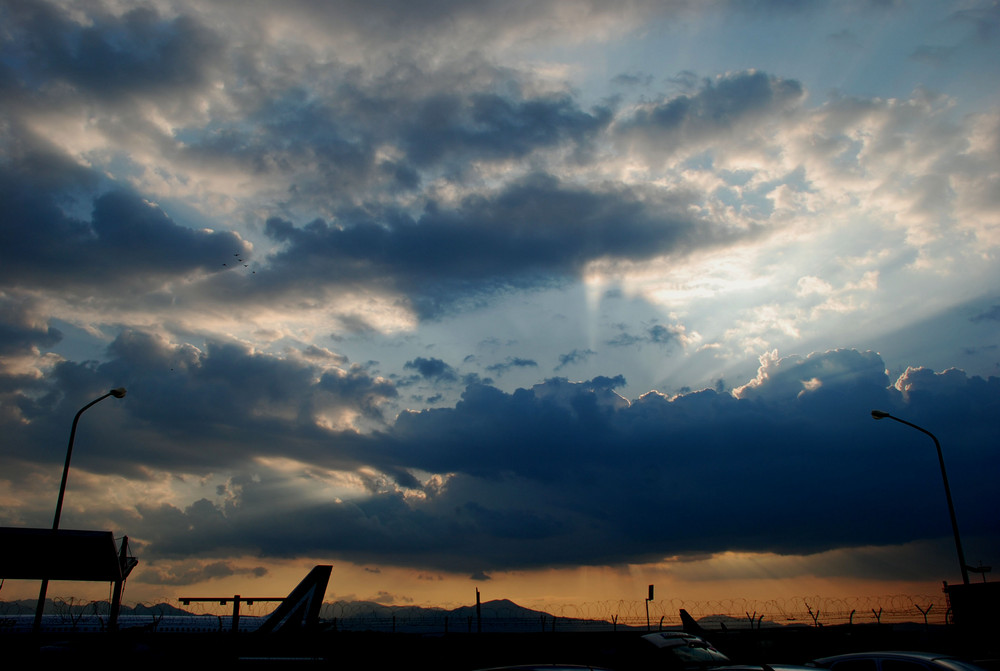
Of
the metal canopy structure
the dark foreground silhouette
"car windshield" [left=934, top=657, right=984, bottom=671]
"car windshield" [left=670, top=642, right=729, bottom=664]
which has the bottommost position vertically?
the dark foreground silhouette

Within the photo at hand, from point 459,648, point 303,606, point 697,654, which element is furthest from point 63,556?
point 697,654

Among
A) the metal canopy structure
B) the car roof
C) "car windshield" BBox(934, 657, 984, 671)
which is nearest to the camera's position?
"car windshield" BBox(934, 657, 984, 671)

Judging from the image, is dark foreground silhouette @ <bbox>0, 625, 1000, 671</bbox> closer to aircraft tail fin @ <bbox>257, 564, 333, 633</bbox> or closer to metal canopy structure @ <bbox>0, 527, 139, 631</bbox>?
aircraft tail fin @ <bbox>257, 564, 333, 633</bbox>

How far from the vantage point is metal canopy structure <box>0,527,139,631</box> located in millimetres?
20953

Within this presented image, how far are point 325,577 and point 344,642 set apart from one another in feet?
12.0

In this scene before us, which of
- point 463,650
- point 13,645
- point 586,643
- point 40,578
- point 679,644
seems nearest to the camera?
point 679,644

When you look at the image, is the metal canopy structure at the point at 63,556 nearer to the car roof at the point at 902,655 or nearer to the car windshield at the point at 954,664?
the car roof at the point at 902,655

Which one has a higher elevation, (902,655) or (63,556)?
(63,556)

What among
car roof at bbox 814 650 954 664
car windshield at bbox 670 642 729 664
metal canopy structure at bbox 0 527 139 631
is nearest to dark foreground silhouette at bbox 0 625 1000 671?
car windshield at bbox 670 642 729 664

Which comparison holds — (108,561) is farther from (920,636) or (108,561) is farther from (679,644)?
(920,636)

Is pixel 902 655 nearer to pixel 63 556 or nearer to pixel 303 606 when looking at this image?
pixel 303 606

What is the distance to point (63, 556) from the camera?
74.5 ft

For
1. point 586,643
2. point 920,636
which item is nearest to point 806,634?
point 920,636

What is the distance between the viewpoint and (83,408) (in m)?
26.4
